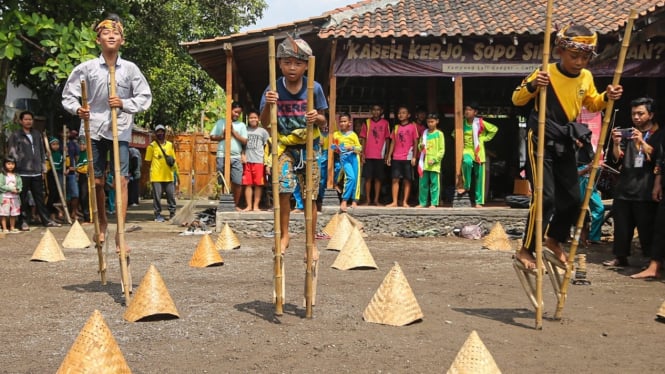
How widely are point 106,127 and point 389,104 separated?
43.5 feet

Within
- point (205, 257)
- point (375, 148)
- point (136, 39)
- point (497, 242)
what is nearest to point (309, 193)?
point (205, 257)

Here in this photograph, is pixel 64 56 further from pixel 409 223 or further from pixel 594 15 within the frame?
pixel 594 15

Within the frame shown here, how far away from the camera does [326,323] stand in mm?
5203

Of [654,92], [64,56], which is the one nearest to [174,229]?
[64,56]

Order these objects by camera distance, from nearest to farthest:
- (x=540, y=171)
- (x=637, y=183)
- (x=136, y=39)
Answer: (x=540, y=171) → (x=637, y=183) → (x=136, y=39)

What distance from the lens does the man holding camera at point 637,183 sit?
8.41 m

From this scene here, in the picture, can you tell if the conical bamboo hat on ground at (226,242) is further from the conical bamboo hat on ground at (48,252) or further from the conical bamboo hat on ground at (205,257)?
the conical bamboo hat on ground at (48,252)

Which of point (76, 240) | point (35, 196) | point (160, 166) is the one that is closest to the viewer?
point (76, 240)

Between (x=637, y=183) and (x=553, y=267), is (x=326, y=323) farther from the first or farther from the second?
(x=637, y=183)

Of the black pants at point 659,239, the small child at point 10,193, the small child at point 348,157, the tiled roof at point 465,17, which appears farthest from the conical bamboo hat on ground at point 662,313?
the small child at point 10,193

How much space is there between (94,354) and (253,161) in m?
9.78

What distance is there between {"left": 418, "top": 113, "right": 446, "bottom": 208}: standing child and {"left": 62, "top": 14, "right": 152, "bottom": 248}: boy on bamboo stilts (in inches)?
300

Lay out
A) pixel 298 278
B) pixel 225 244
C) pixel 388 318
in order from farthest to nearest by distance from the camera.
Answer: pixel 225 244, pixel 298 278, pixel 388 318

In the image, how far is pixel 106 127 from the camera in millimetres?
6523
